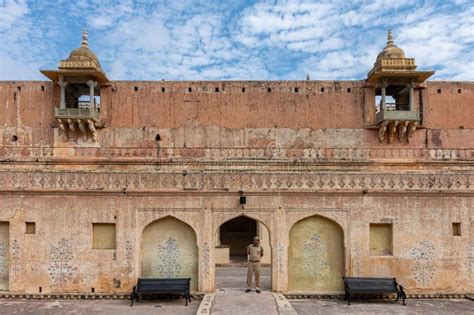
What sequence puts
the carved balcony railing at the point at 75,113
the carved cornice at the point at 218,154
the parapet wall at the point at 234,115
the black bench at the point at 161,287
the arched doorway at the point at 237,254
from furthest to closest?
the parapet wall at the point at 234,115, the carved cornice at the point at 218,154, the carved balcony railing at the point at 75,113, the arched doorway at the point at 237,254, the black bench at the point at 161,287

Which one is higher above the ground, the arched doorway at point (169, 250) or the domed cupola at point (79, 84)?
the domed cupola at point (79, 84)

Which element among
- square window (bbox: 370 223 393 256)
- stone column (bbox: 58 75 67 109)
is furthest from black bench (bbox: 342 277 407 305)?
stone column (bbox: 58 75 67 109)

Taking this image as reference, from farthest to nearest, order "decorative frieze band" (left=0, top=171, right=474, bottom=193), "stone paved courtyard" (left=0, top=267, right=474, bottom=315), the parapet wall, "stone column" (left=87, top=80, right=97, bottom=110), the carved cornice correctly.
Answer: the parapet wall → the carved cornice → "stone column" (left=87, top=80, right=97, bottom=110) → "decorative frieze band" (left=0, top=171, right=474, bottom=193) → "stone paved courtyard" (left=0, top=267, right=474, bottom=315)

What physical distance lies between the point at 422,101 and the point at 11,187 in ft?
48.6

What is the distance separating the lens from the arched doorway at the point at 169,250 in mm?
10266

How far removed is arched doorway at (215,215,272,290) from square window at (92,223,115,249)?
2488 millimetres

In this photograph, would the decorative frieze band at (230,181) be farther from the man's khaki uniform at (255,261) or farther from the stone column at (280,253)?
the man's khaki uniform at (255,261)

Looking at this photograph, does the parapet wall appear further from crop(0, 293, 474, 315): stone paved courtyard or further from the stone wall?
crop(0, 293, 474, 315): stone paved courtyard

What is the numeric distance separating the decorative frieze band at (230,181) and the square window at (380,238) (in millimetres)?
926

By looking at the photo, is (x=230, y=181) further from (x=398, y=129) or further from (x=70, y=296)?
(x=398, y=129)

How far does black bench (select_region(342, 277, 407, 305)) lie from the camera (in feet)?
31.0

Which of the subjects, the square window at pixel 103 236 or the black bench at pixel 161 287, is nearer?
the black bench at pixel 161 287

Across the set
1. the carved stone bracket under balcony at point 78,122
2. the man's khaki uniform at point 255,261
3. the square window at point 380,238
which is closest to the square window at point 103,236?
the man's khaki uniform at point 255,261

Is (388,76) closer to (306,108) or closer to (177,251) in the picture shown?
(306,108)
